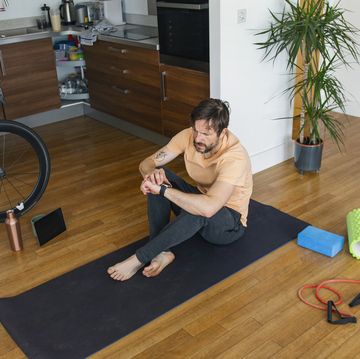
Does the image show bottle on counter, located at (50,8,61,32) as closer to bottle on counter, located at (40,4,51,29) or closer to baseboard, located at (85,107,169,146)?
bottle on counter, located at (40,4,51,29)

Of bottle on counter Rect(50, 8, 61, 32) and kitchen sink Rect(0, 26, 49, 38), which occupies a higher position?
bottle on counter Rect(50, 8, 61, 32)

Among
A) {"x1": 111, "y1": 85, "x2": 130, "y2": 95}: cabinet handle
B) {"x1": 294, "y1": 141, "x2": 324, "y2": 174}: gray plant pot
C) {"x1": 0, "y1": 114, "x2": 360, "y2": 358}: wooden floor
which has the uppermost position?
{"x1": 111, "y1": 85, "x2": 130, "y2": 95}: cabinet handle

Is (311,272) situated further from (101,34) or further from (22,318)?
(101,34)

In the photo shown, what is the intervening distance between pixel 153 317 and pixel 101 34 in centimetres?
293

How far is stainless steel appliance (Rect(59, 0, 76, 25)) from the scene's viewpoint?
4.84 m

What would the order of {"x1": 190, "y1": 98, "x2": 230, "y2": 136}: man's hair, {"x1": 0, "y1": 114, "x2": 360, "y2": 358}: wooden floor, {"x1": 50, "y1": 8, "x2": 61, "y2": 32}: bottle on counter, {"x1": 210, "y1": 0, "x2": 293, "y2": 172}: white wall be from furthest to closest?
1. {"x1": 50, "y1": 8, "x2": 61, "y2": 32}: bottle on counter
2. {"x1": 210, "y1": 0, "x2": 293, "y2": 172}: white wall
3. {"x1": 190, "y1": 98, "x2": 230, "y2": 136}: man's hair
4. {"x1": 0, "y1": 114, "x2": 360, "y2": 358}: wooden floor

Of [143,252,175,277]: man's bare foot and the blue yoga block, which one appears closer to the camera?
[143,252,175,277]: man's bare foot

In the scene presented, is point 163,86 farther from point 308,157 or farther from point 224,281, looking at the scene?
point 224,281

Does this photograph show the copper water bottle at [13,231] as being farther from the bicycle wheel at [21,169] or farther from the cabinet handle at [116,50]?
the cabinet handle at [116,50]

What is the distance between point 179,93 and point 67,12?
1.84 meters

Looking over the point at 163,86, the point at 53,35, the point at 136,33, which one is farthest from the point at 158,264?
the point at 53,35

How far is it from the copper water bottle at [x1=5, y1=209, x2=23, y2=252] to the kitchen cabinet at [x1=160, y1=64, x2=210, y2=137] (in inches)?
59.3

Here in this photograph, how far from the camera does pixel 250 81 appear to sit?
332cm

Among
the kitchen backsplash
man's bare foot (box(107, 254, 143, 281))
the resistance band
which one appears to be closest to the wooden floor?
the resistance band
